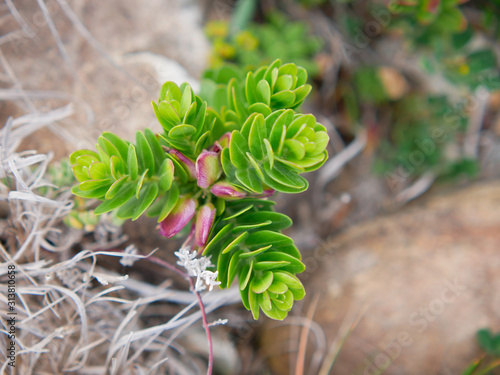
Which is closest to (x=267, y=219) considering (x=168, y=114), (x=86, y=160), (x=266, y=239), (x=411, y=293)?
(x=266, y=239)

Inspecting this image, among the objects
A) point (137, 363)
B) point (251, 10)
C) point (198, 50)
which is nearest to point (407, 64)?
point (251, 10)

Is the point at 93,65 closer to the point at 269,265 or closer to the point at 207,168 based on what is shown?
the point at 207,168

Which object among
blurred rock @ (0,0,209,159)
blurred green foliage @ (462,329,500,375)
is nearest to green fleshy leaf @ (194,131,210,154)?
blurred rock @ (0,0,209,159)

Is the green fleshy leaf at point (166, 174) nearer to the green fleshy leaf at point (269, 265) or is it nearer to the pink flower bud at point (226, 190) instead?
the pink flower bud at point (226, 190)

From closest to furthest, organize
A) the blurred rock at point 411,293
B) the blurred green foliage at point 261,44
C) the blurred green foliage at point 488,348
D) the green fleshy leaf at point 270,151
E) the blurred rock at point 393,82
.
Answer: the green fleshy leaf at point 270,151, the blurred green foliage at point 488,348, the blurred rock at point 411,293, the blurred green foliage at point 261,44, the blurred rock at point 393,82

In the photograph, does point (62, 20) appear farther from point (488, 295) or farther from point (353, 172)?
point (488, 295)

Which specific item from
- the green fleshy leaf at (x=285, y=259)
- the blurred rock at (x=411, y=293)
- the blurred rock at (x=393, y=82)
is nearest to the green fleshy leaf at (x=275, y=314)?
the green fleshy leaf at (x=285, y=259)
